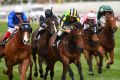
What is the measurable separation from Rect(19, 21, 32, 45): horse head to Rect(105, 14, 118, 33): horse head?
421 cm

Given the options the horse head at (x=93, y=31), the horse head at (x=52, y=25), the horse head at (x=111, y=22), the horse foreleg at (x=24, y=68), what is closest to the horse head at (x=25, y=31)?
the horse foreleg at (x=24, y=68)

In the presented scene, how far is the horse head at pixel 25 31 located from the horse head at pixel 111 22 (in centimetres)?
421

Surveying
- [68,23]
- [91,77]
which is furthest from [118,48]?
[68,23]

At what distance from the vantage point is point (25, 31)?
1186cm

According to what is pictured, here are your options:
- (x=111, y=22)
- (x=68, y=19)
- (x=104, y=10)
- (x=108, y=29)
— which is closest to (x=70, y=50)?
(x=68, y=19)

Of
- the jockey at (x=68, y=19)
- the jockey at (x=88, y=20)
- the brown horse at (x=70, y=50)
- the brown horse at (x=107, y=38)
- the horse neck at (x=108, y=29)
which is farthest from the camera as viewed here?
the brown horse at (x=107, y=38)

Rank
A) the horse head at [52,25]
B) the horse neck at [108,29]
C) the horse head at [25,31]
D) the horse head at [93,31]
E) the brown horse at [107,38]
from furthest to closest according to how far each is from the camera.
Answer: the brown horse at [107,38], the horse neck at [108,29], the horse head at [93,31], the horse head at [52,25], the horse head at [25,31]

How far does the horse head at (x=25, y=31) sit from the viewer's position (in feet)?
38.4

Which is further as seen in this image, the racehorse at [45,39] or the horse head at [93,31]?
the horse head at [93,31]

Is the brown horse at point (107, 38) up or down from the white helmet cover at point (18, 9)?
down

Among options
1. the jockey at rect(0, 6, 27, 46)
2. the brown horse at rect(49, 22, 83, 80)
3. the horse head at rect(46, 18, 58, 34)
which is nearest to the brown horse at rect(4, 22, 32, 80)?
the jockey at rect(0, 6, 27, 46)

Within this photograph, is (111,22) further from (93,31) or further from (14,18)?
(14,18)

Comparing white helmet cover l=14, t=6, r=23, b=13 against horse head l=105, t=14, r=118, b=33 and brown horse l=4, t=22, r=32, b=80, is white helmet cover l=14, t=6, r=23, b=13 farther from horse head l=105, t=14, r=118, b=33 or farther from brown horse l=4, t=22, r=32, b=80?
horse head l=105, t=14, r=118, b=33

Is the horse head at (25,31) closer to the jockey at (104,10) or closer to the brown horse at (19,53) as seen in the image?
the brown horse at (19,53)
